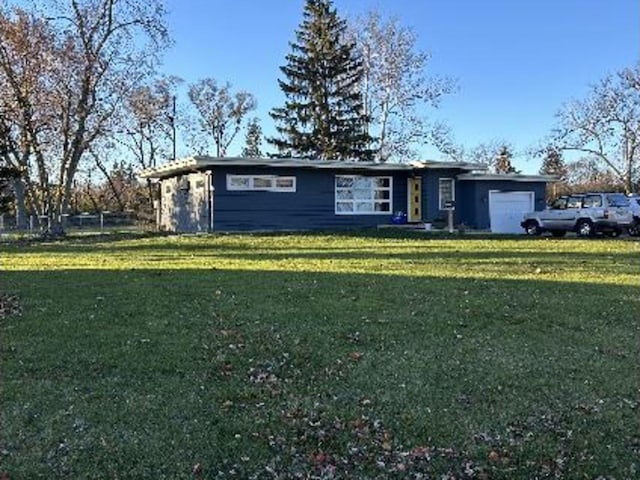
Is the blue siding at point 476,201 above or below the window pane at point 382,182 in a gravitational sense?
below

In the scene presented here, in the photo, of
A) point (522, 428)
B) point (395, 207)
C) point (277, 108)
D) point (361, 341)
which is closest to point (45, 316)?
point (361, 341)

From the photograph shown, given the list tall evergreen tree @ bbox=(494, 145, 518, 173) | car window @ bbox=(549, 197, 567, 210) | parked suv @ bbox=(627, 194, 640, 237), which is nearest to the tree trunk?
car window @ bbox=(549, 197, 567, 210)

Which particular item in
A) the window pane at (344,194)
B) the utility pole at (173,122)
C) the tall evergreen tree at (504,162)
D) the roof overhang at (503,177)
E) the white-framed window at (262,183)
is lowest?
the window pane at (344,194)

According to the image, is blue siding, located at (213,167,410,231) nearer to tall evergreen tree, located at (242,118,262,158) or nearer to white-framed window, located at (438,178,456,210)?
white-framed window, located at (438,178,456,210)

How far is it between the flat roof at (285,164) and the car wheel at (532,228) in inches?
108

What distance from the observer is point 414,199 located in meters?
24.8

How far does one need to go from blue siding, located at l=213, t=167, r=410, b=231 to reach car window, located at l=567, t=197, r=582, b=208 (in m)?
6.20

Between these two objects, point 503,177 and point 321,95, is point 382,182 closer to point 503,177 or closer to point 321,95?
point 503,177

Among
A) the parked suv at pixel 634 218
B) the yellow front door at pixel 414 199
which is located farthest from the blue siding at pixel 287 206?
the parked suv at pixel 634 218

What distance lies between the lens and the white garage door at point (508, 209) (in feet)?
85.3

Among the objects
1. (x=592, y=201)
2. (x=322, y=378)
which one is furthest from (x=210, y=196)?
(x=322, y=378)

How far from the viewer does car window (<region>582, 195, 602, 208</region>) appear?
2169 centimetres

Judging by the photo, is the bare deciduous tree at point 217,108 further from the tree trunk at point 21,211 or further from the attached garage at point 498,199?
the attached garage at point 498,199

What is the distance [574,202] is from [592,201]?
2.07 ft
